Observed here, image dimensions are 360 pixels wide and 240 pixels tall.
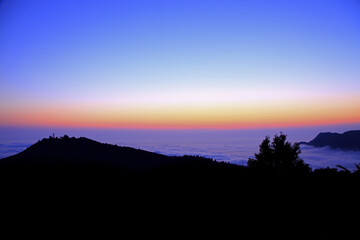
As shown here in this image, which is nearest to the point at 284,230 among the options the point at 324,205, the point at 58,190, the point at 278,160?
the point at 324,205

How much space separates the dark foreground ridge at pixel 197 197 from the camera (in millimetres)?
5945

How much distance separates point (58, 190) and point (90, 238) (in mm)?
2428

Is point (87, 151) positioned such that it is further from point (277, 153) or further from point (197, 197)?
point (277, 153)

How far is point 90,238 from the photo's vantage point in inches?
205

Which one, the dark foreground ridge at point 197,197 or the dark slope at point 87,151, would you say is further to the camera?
the dark slope at point 87,151

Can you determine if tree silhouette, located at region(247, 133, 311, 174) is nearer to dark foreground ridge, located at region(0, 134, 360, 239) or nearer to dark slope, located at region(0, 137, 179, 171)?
dark slope, located at region(0, 137, 179, 171)

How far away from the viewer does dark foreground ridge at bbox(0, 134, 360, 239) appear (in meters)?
5.95

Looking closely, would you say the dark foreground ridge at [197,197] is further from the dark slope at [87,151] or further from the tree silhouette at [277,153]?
the tree silhouette at [277,153]

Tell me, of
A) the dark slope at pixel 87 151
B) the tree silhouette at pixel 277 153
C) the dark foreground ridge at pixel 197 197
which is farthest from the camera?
the tree silhouette at pixel 277 153

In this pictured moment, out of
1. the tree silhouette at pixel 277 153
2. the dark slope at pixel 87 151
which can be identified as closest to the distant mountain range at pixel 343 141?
the tree silhouette at pixel 277 153

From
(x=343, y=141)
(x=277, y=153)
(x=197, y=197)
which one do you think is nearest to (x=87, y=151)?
(x=197, y=197)

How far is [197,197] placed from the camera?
712cm

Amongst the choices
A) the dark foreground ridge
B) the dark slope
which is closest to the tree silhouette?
the dark slope

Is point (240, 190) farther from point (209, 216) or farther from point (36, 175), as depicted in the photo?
point (36, 175)
